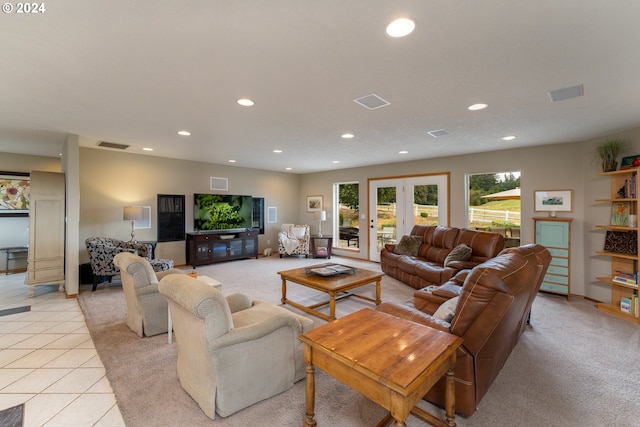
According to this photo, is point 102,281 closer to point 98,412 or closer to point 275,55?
point 98,412

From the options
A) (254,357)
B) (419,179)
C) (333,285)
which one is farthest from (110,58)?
(419,179)

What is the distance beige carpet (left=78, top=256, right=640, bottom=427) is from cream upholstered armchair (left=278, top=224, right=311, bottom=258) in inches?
166

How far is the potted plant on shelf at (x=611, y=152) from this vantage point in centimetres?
382

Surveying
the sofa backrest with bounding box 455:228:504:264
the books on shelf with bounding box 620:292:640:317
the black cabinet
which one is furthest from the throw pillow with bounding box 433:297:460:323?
the black cabinet

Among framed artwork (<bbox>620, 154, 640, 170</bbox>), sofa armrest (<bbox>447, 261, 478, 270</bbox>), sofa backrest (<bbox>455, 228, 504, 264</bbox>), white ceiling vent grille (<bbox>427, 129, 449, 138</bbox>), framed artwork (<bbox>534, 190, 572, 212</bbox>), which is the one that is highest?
white ceiling vent grille (<bbox>427, 129, 449, 138</bbox>)

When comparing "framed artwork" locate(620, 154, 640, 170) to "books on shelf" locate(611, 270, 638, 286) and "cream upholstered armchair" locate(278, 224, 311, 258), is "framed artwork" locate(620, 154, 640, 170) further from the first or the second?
"cream upholstered armchair" locate(278, 224, 311, 258)

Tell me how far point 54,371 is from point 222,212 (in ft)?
16.3

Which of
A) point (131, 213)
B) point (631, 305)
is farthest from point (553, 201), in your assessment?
point (131, 213)

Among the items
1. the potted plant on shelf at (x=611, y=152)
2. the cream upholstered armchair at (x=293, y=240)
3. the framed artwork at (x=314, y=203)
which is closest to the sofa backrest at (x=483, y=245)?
the potted plant on shelf at (x=611, y=152)

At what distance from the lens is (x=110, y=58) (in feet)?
6.70

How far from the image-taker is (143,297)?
9.30 ft

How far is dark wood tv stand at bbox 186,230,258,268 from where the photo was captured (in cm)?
632

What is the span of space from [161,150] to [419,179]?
5.54 m

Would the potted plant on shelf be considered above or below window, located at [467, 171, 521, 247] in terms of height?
above
